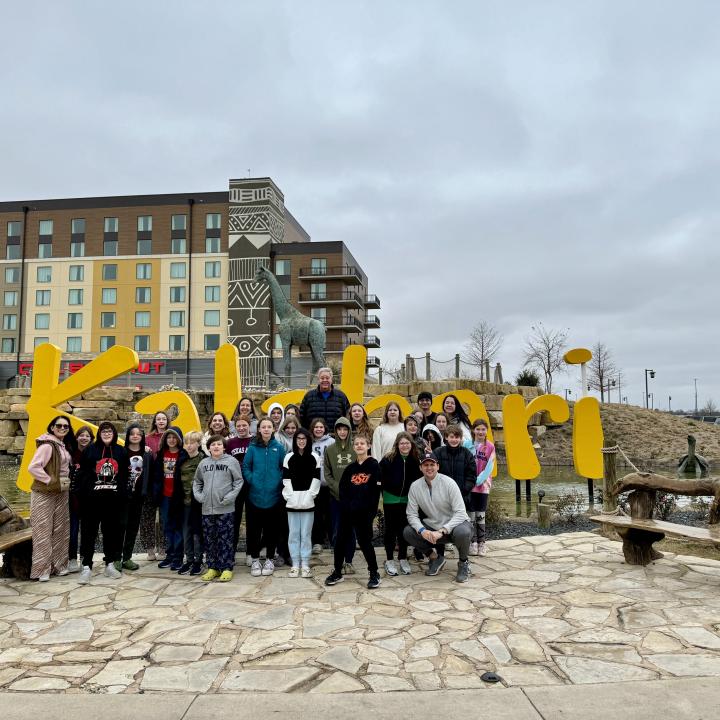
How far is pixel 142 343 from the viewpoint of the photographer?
156ft

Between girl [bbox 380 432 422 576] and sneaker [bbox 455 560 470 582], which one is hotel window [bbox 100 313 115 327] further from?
sneaker [bbox 455 560 470 582]

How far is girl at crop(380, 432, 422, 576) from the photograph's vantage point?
6.55 metres

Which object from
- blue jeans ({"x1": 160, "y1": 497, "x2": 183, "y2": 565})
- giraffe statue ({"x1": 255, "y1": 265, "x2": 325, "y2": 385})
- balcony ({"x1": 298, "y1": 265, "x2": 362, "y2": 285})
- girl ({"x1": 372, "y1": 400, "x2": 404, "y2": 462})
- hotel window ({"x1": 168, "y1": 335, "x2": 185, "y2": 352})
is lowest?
blue jeans ({"x1": 160, "y1": 497, "x2": 183, "y2": 565})

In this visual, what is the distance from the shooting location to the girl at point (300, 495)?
6465mm

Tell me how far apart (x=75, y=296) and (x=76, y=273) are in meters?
1.91

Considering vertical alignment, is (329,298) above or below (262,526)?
above

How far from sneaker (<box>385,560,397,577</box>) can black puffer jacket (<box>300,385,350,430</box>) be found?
80.5 inches

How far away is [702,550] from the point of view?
7.71 m

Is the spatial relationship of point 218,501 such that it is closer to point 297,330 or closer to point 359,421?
point 359,421

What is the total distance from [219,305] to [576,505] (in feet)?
128

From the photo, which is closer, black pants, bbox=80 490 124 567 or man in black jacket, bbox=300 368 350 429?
black pants, bbox=80 490 124 567

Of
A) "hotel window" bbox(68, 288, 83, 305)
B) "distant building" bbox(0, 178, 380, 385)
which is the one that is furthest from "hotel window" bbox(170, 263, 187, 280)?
"hotel window" bbox(68, 288, 83, 305)

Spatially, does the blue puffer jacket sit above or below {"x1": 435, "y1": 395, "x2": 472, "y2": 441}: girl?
below

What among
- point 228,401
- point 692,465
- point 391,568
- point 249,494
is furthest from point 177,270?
point 391,568
